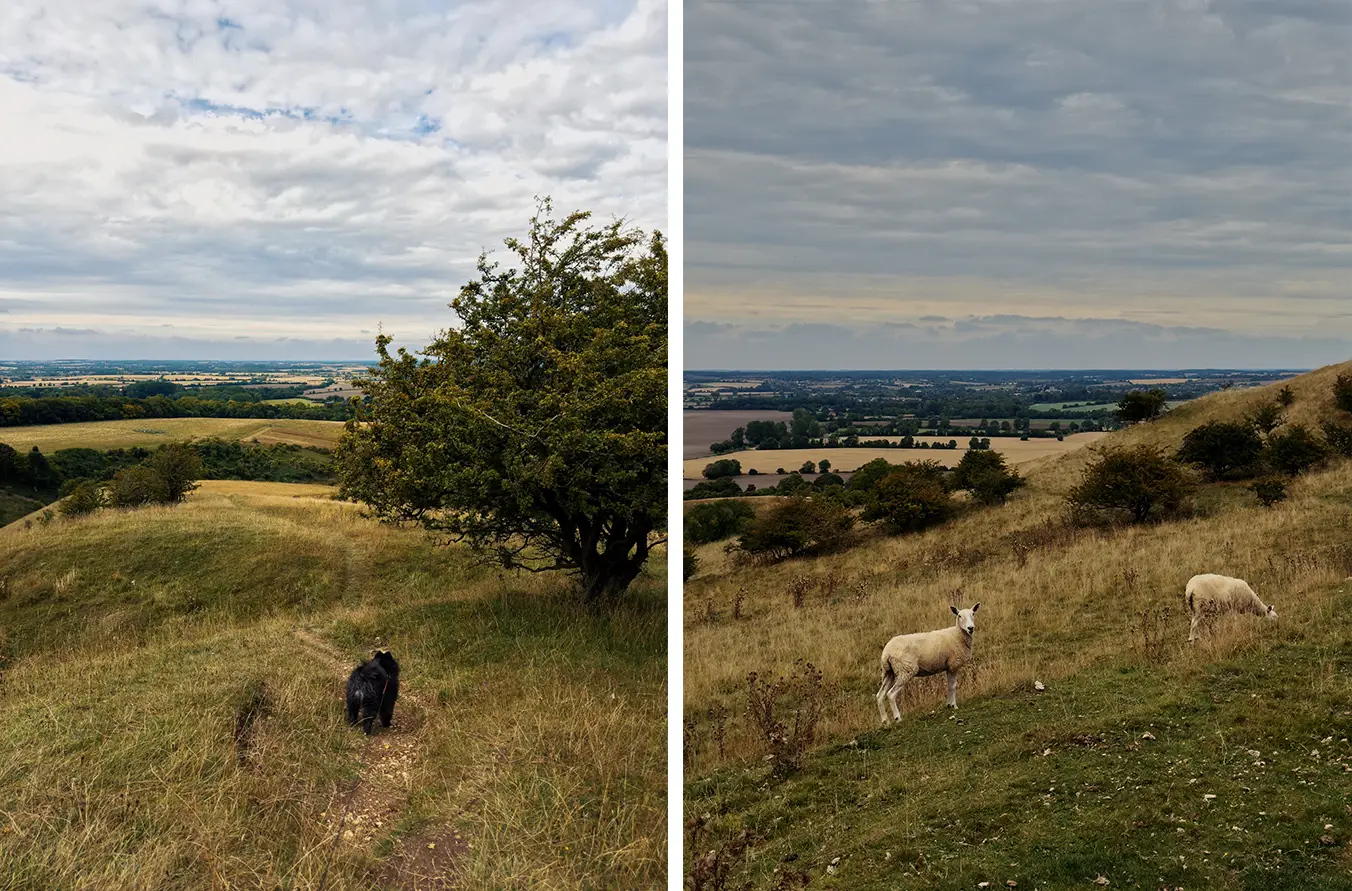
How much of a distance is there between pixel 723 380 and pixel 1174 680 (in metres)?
2.33

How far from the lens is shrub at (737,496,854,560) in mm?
5254

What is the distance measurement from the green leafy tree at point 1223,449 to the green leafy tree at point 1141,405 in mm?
203

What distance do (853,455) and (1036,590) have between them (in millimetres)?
1785

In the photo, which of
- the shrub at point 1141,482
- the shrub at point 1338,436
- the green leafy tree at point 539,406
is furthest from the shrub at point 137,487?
the shrub at point 1338,436

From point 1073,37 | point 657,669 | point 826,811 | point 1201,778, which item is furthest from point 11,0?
point 1201,778

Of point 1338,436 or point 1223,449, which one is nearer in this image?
point 1338,436

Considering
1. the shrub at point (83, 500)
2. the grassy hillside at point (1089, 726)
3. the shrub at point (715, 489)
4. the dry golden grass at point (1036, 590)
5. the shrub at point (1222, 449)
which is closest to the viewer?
the grassy hillside at point (1089, 726)

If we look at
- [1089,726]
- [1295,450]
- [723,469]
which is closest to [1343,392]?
[1295,450]

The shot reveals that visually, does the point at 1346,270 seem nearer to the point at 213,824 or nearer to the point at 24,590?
the point at 213,824

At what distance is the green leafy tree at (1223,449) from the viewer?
3.57 metres

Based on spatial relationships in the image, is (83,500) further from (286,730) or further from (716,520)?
(716,520)

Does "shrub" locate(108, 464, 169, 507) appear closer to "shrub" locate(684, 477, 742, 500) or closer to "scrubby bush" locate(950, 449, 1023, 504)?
"shrub" locate(684, 477, 742, 500)

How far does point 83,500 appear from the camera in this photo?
207 inches

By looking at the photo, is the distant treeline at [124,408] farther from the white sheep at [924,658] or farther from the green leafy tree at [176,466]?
the white sheep at [924,658]
